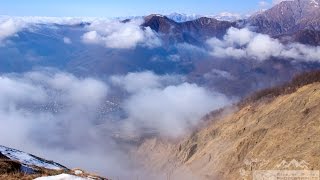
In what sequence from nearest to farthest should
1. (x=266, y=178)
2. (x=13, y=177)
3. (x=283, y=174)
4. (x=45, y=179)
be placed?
(x=45, y=179) → (x=13, y=177) → (x=266, y=178) → (x=283, y=174)

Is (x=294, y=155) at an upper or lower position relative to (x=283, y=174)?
upper

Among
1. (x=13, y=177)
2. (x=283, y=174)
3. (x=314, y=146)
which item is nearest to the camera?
(x=13, y=177)

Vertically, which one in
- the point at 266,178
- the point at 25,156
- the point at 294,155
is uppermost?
the point at 294,155

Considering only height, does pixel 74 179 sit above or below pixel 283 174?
below

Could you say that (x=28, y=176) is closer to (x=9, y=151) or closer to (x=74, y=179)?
(x=74, y=179)

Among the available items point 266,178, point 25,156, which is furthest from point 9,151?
point 266,178

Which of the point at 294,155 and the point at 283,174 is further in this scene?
the point at 294,155

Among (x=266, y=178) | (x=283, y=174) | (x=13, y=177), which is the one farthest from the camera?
(x=283, y=174)

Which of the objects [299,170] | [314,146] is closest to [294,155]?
[314,146]

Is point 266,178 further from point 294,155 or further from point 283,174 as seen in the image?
point 294,155
